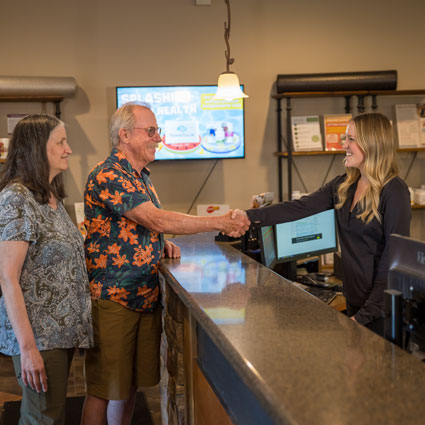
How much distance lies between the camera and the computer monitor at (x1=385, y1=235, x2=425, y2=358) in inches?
46.9

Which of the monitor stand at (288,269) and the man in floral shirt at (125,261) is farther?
the monitor stand at (288,269)

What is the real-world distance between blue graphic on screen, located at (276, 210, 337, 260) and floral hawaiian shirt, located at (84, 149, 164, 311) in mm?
983

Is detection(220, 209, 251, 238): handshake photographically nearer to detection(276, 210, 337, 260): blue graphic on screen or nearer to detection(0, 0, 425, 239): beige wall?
detection(276, 210, 337, 260): blue graphic on screen

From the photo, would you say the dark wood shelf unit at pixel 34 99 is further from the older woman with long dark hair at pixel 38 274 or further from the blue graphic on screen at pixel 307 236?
the older woman with long dark hair at pixel 38 274

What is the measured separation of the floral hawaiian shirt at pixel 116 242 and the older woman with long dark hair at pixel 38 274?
0.15 meters

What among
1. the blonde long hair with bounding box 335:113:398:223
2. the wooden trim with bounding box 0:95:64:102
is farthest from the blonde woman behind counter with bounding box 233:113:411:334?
the wooden trim with bounding box 0:95:64:102

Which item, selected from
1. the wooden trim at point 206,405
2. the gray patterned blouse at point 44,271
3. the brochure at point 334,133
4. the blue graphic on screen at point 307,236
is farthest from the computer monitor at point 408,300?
the brochure at point 334,133

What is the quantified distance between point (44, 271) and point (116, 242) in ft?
1.06

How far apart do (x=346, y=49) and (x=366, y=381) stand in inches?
177

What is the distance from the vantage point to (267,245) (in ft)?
9.14

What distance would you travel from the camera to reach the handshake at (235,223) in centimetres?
235

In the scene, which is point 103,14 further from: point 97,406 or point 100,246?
point 97,406

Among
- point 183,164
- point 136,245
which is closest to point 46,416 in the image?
point 136,245

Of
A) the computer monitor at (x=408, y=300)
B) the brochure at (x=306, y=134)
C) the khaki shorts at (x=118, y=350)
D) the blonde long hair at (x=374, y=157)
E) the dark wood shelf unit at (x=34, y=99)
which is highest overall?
the dark wood shelf unit at (x=34, y=99)
